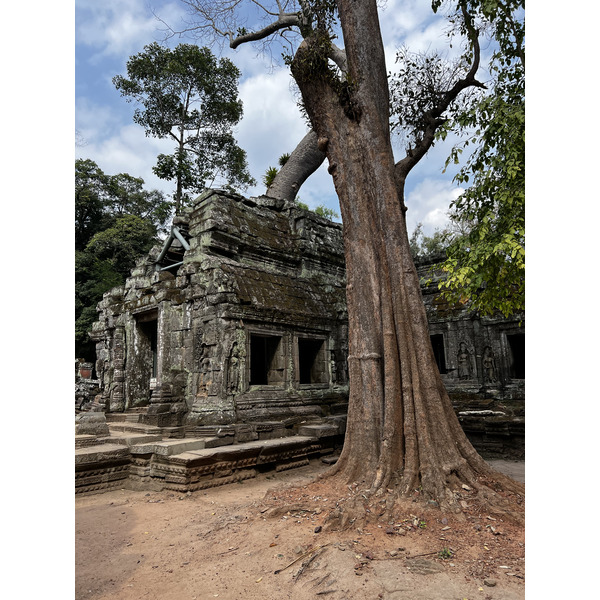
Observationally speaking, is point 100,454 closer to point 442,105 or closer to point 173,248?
point 173,248

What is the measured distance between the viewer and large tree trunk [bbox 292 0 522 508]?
454cm

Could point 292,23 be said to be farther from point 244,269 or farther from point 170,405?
point 170,405

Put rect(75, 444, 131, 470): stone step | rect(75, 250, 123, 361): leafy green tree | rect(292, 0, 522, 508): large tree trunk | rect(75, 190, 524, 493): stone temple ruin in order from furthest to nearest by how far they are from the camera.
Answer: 1. rect(75, 250, 123, 361): leafy green tree
2. rect(75, 190, 524, 493): stone temple ruin
3. rect(75, 444, 131, 470): stone step
4. rect(292, 0, 522, 508): large tree trunk

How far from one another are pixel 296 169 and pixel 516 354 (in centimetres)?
1202

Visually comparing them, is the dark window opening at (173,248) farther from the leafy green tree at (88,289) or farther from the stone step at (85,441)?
the leafy green tree at (88,289)

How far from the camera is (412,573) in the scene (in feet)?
9.96

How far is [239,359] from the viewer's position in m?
7.81

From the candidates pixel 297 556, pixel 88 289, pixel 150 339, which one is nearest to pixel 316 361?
pixel 150 339

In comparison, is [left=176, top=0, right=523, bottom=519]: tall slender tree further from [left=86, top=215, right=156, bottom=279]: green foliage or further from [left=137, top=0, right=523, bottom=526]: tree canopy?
[left=86, top=215, right=156, bottom=279]: green foliage

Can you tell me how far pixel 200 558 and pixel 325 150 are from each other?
4.92 meters

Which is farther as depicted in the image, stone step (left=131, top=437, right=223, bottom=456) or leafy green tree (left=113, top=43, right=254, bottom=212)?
leafy green tree (left=113, top=43, right=254, bottom=212)

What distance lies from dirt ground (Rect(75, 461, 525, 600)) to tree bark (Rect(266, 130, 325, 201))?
49.1 ft

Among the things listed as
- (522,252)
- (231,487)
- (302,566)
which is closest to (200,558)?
(302,566)

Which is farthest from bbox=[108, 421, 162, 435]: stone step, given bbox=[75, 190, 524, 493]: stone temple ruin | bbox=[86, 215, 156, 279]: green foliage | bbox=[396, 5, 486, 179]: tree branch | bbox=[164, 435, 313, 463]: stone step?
bbox=[86, 215, 156, 279]: green foliage
